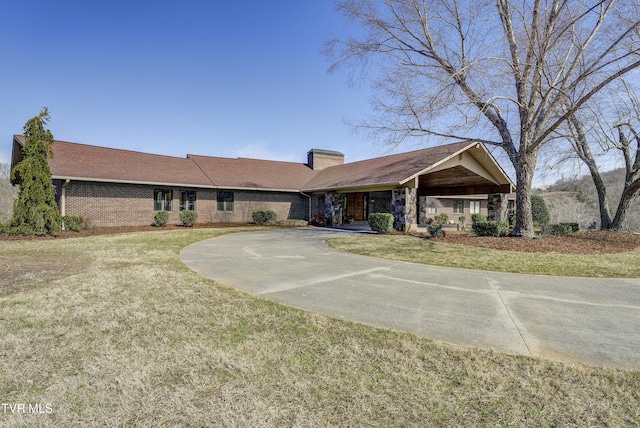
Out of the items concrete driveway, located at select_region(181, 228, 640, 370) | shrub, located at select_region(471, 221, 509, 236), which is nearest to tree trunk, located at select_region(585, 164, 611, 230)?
shrub, located at select_region(471, 221, 509, 236)

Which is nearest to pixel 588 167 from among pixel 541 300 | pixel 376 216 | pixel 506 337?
pixel 376 216

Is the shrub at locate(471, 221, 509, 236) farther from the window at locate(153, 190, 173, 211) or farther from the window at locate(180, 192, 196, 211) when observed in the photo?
the window at locate(153, 190, 173, 211)

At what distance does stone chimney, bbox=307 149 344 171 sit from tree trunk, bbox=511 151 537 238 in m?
16.9

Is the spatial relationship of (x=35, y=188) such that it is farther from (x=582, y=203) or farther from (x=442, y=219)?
(x=582, y=203)

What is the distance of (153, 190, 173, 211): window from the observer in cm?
1912

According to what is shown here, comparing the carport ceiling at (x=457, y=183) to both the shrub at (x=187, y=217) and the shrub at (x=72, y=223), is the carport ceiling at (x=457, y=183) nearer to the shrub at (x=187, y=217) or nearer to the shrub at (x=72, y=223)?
the shrub at (x=187, y=217)

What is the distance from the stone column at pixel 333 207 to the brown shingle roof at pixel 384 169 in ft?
2.78

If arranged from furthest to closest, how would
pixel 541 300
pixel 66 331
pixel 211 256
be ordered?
pixel 211 256
pixel 541 300
pixel 66 331

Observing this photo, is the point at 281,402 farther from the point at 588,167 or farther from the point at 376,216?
the point at 588,167

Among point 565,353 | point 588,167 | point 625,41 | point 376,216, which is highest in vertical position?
point 625,41

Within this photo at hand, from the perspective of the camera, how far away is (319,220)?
→ 21.7m

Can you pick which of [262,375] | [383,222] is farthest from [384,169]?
[262,375]

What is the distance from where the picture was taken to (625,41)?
10.8 metres

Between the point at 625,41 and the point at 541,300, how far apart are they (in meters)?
11.4
